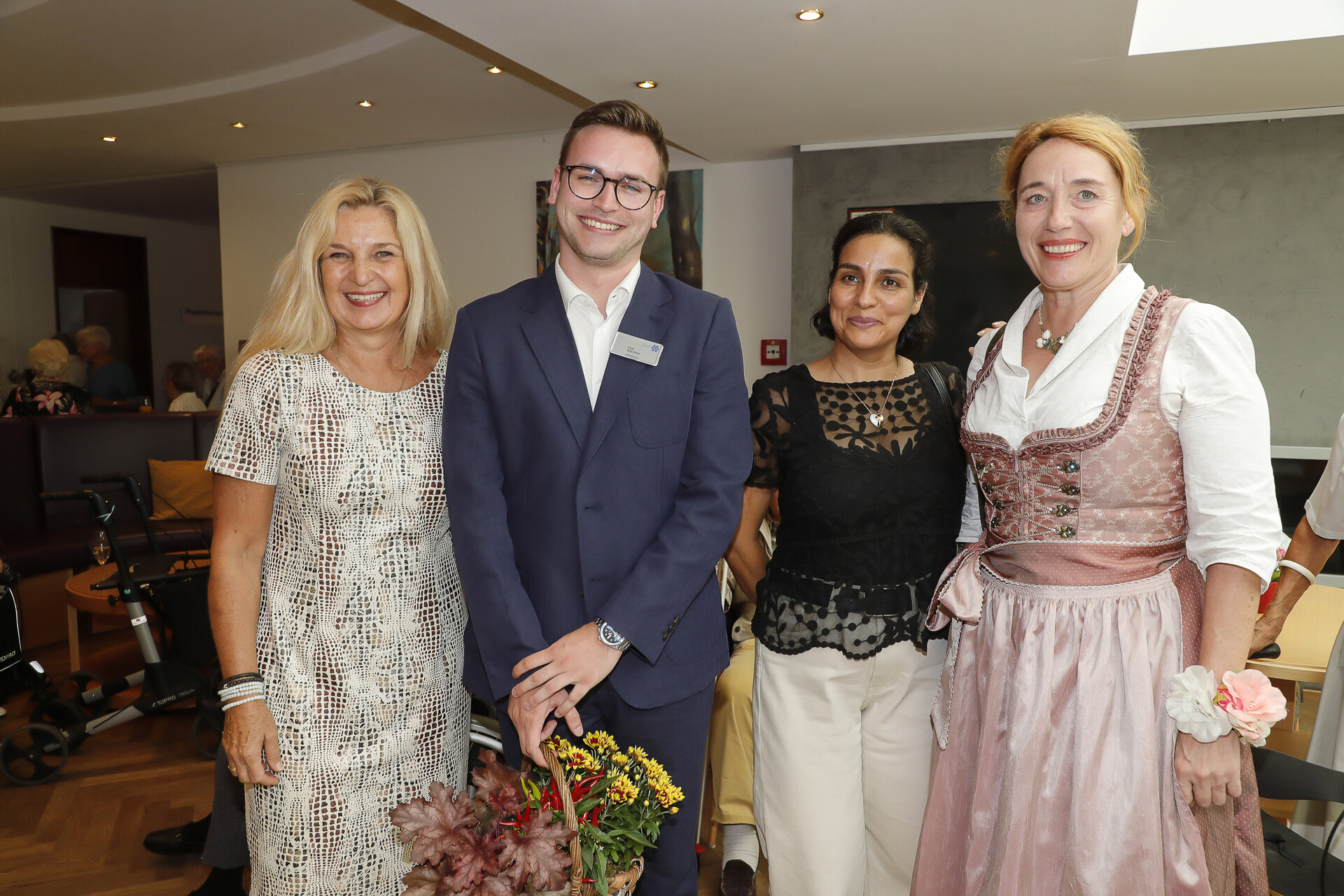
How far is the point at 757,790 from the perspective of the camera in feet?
6.52

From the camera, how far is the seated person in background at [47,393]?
589cm

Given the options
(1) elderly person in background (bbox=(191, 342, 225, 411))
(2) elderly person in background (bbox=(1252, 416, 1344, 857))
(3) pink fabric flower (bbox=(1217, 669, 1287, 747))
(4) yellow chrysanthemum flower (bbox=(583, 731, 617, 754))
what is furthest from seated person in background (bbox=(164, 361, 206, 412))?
(3) pink fabric flower (bbox=(1217, 669, 1287, 747))

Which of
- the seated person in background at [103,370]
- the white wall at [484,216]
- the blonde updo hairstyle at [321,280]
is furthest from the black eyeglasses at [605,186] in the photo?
the seated person in background at [103,370]

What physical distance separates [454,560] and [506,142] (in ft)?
19.4

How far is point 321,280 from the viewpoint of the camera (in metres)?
1.81

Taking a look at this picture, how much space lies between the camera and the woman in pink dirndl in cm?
139

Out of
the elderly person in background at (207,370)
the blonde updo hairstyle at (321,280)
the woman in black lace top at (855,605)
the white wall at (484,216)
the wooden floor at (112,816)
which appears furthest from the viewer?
the elderly person in background at (207,370)

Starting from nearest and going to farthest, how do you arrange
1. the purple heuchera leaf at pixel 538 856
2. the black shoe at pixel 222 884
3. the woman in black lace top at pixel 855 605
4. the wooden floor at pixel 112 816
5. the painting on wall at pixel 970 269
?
1. the purple heuchera leaf at pixel 538 856
2. the woman in black lace top at pixel 855 605
3. the black shoe at pixel 222 884
4. the wooden floor at pixel 112 816
5. the painting on wall at pixel 970 269

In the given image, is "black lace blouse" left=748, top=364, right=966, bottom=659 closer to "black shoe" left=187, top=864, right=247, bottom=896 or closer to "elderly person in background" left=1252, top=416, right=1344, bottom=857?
"elderly person in background" left=1252, top=416, right=1344, bottom=857

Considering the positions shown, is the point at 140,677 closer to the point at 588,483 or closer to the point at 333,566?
the point at 333,566

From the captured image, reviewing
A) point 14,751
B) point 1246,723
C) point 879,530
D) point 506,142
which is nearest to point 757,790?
point 879,530

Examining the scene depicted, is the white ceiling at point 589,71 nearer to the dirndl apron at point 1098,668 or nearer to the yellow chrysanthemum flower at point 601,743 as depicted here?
the dirndl apron at point 1098,668

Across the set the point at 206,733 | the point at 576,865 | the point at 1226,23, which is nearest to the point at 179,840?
the point at 206,733

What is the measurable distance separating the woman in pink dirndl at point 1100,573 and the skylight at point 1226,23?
9.19 ft
